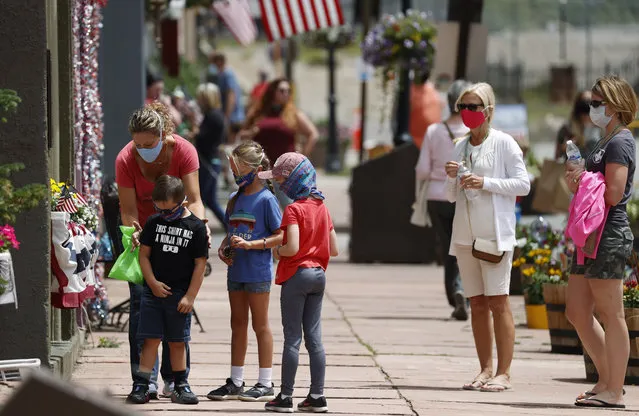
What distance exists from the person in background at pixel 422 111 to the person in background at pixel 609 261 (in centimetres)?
963

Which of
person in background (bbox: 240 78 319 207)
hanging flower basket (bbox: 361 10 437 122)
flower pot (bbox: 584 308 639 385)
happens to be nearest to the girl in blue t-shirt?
flower pot (bbox: 584 308 639 385)

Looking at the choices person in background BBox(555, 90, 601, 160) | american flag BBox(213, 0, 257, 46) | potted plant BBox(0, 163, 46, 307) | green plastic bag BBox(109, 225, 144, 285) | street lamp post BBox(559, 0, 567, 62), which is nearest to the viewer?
potted plant BBox(0, 163, 46, 307)

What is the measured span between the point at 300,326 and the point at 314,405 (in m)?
0.41

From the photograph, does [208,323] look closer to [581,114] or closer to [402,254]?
[581,114]

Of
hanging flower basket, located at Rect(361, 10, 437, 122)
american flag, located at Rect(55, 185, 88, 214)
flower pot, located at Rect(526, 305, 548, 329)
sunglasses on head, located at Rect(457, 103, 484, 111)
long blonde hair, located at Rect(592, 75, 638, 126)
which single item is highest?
hanging flower basket, located at Rect(361, 10, 437, 122)

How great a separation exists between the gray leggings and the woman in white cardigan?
1488mm

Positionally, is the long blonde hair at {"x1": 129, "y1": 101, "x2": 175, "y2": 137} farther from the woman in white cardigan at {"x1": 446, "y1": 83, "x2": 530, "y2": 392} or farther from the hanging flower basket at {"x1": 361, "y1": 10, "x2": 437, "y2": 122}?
the hanging flower basket at {"x1": 361, "y1": 10, "x2": 437, "y2": 122}

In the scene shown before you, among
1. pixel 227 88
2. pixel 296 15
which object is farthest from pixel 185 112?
pixel 227 88

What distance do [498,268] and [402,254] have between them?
344 inches

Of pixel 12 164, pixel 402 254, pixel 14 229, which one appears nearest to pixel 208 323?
pixel 14 229

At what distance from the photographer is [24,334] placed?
338 inches

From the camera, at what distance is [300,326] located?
27.2ft

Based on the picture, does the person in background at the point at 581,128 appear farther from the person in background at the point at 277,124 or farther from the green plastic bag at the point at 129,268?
the green plastic bag at the point at 129,268

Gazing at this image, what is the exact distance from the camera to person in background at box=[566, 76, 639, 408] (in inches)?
343
